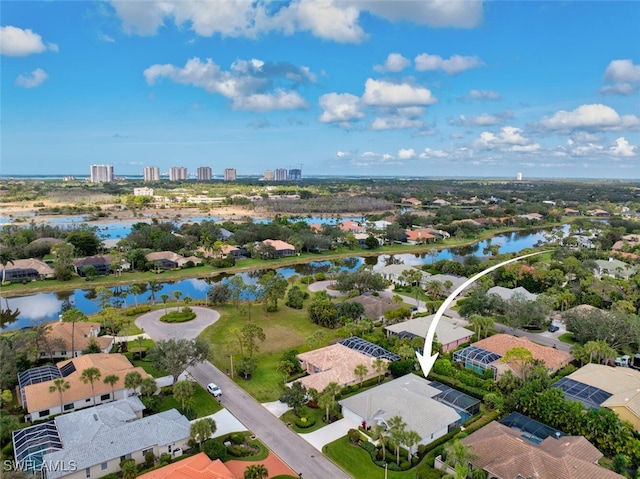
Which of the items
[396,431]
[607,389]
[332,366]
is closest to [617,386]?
[607,389]

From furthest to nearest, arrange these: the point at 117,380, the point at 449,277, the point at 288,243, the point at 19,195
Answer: the point at 19,195 → the point at 288,243 → the point at 449,277 → the point at 117,380

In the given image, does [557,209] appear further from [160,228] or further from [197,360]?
[197,360]

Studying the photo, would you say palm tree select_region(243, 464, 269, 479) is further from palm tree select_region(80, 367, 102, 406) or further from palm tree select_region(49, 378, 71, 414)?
palm tree select_region(49, 378, 71, 414)

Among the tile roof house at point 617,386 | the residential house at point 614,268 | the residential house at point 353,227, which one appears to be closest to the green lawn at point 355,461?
the tile roof house at point 617,386

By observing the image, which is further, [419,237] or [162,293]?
[419,237]

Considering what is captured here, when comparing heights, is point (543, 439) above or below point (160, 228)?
below

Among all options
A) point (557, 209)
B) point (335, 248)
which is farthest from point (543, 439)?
point (557, 209)

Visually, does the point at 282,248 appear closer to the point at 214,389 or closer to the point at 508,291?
the point at 508,291
